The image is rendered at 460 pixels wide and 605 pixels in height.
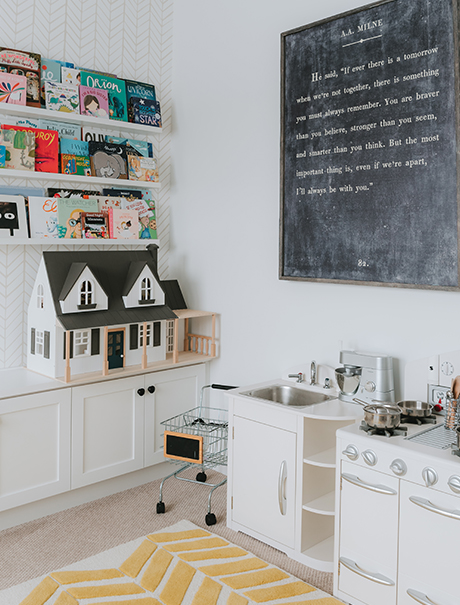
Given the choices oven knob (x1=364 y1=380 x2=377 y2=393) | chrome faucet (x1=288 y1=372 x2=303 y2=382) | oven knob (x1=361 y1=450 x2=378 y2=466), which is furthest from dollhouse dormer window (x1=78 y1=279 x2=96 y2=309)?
oven knob (x1=361 y1=450 x2=378 y2=466)

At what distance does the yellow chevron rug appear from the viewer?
2221mm

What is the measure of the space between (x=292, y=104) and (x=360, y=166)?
0.58 meters

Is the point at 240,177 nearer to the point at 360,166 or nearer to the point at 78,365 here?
the point at 360,166

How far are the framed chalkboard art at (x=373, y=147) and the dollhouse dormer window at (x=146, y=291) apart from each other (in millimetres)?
787

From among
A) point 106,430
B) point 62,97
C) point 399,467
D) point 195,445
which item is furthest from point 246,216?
point 399,467

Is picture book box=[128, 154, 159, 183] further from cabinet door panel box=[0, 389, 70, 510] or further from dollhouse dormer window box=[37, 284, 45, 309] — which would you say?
cabinet door panel box=[0, 389, 70, 510]

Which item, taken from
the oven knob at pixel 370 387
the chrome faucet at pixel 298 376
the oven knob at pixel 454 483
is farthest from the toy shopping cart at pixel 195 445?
the oven knob at pixel 454 483

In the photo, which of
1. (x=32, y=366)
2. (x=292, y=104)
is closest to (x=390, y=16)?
(x=292, y=104)

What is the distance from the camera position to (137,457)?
10.7 ft

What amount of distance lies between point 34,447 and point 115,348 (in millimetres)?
681

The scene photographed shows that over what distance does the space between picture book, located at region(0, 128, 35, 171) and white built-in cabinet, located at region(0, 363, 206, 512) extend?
4.04 ft

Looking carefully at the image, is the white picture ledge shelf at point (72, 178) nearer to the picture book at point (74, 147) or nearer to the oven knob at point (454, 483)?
the picture book at point (74, 147)

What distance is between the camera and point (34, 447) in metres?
2.78

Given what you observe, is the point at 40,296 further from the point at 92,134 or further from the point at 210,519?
the point at 210,519
